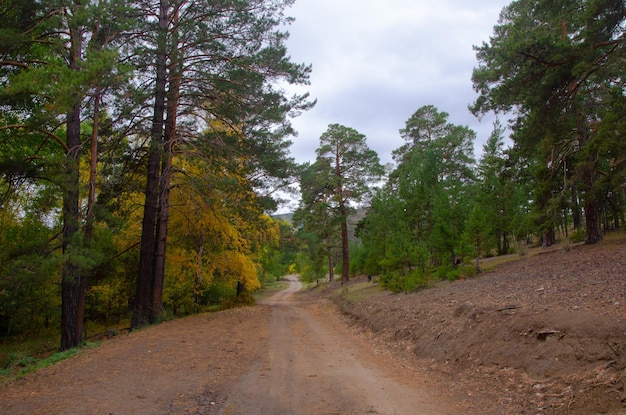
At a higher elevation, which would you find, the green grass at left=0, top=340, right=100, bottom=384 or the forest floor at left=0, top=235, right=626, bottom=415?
the forest floor at left=0, top=235, right=626, bottom=415

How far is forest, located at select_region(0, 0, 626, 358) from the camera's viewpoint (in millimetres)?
10523

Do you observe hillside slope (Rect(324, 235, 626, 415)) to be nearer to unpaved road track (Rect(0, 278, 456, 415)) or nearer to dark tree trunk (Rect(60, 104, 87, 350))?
unpaved road track (Rect(0, 278, 456, 415))

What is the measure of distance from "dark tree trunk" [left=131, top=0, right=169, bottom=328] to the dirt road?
722cm

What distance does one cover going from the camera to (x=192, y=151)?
14305 millimetres

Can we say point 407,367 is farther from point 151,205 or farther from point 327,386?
point 151,205

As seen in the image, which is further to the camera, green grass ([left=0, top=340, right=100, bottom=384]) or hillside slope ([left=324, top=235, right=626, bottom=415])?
green grass ([left=0, top=340, right=100, bottom=384])

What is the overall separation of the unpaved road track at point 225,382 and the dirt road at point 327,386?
2cm

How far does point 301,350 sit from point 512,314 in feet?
16.2

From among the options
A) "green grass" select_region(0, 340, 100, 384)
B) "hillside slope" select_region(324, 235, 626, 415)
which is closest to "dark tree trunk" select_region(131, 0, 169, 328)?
"green grass" select_region(0, 340, 100, 384)

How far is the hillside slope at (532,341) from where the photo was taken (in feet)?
16.2

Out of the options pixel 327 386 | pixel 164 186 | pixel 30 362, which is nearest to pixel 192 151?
pixel 164 186

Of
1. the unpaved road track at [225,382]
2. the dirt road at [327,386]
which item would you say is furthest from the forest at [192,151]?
the dirt road at [327,386]

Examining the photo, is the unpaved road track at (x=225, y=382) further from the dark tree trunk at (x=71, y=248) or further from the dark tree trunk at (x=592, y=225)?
the dark tree trunk at (x=592, y=225)

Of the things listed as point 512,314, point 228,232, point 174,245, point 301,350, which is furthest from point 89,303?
point 512,314
